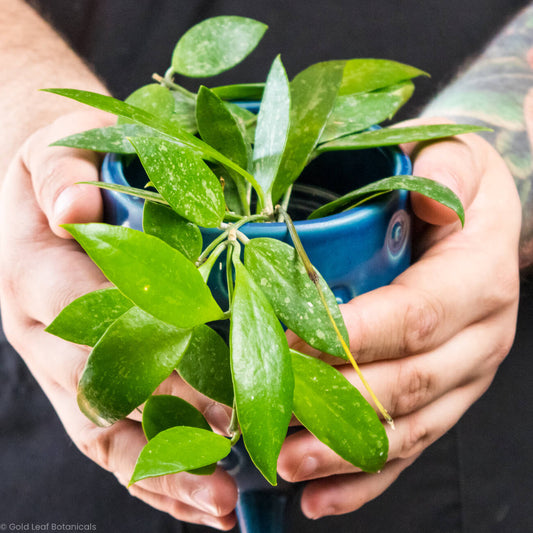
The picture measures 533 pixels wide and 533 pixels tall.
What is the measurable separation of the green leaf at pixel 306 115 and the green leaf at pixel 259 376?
12 centimetres

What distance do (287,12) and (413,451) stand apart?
28.6 inches

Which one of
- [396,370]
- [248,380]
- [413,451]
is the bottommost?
[413,451]

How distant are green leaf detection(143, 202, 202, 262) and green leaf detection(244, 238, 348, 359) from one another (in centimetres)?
3

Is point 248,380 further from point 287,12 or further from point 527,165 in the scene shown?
point 287,12

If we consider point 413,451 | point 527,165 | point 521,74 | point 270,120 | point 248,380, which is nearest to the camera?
point 248,380

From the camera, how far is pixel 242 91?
1.44 feet

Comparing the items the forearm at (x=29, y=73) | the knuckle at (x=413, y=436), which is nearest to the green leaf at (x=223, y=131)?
the knuckle at (x=413, y=436)

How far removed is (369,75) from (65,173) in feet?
0.75

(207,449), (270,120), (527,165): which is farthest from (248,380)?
(527,165)

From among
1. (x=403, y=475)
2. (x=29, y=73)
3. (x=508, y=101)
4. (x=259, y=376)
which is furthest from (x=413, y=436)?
(x=29, y=73)

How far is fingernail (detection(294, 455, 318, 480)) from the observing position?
1.19 ft

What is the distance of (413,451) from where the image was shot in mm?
Result: 466

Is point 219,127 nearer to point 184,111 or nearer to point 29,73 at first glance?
point 184,111

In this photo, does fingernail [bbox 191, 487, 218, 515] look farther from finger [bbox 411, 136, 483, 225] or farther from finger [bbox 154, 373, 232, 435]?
finger [bbox 411, 136, 483, 225]
